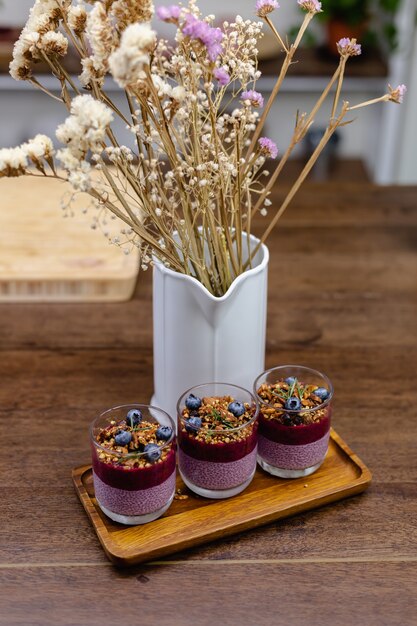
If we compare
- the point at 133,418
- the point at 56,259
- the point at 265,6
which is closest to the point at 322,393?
the point at 133,418

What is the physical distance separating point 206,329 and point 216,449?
0.18 meters

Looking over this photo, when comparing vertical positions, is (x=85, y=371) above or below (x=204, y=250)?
below

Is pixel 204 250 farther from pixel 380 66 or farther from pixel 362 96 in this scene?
pixel 362 96

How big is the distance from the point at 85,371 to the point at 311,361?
0.39 meters

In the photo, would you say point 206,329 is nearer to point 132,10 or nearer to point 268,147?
point 268,147

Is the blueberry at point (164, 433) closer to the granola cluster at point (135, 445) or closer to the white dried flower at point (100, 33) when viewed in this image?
the granola cluster at point (135, 445)

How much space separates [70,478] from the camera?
1.14m

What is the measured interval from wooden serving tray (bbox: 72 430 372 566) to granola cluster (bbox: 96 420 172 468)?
0.10m

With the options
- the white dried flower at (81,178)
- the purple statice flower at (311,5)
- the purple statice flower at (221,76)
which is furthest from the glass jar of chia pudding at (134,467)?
the purple statice flower at (311,5)

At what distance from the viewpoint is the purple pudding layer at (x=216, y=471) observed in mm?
1042

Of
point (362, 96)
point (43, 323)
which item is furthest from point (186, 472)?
point (362, 96)

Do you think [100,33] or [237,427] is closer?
[100,33]

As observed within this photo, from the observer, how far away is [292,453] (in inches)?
43.1

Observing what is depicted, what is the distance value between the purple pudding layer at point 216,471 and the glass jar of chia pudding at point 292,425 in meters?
0.04
